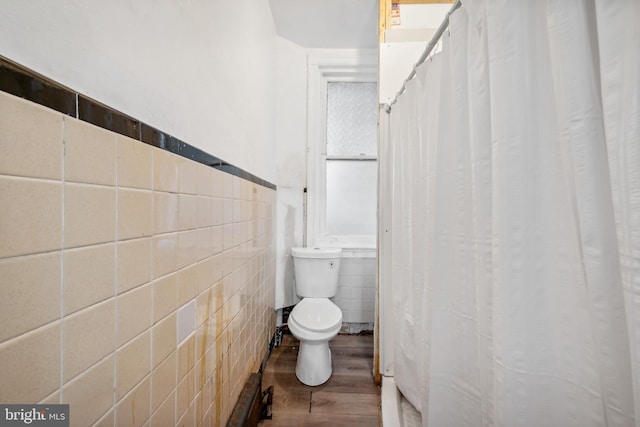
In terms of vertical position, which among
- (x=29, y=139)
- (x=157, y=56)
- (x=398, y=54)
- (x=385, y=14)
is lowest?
(x=29, y=139)

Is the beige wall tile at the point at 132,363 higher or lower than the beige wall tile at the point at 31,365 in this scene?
lower

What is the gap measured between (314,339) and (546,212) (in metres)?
1.31

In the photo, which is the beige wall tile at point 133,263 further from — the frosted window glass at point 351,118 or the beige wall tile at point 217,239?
the frosted window glass at point 351,118

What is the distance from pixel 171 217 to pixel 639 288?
89 centimetres

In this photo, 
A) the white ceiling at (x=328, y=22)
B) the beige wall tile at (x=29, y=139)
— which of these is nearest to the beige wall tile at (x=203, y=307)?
the beige wall tile at (x=29, y=139)

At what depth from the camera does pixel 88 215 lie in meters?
0.45

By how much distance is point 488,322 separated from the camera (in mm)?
639

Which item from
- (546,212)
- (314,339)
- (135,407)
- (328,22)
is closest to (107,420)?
(135,407)

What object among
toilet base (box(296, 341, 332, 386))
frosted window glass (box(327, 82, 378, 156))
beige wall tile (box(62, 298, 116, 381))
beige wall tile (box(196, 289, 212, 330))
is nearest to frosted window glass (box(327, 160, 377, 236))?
frosted window glass (box(327, 82, 378, 156))

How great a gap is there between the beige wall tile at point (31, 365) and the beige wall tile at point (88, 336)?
0.02 metres

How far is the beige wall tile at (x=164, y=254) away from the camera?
24.8 inches

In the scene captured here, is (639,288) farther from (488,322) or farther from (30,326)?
(30,326)

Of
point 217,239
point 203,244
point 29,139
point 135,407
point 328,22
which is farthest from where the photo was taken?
point 328,22

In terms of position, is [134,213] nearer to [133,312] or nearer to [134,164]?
[134,164]
